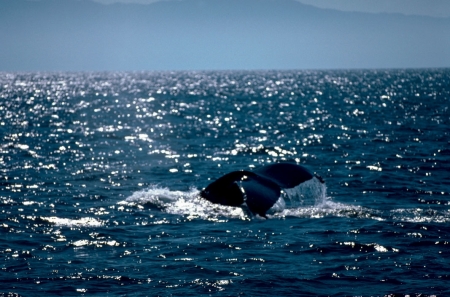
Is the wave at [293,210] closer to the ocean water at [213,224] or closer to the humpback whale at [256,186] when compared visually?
the ocean water at [213,224]

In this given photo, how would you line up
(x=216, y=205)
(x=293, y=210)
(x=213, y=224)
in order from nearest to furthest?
(x=213, y=224)
(x=293, y=210)
(x=216, y=205)

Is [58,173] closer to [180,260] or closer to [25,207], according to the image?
[25,207]

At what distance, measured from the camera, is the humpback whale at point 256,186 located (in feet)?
48.2

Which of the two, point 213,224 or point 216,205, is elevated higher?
point 216,205

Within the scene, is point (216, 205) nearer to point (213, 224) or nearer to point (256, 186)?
point (213, 224)

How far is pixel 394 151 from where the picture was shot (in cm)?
3697

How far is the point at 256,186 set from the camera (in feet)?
49.8

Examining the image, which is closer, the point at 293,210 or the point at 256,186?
the point at 256,186

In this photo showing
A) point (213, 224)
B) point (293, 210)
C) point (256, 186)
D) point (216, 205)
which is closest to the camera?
point (256, 186)

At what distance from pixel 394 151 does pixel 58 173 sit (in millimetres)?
19629

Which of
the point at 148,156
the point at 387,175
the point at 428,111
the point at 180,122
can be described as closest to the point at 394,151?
the point at 387,175

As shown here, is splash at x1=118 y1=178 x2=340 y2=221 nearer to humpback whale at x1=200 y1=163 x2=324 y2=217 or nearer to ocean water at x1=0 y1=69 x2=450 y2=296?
ocean water at x1=0 y1=69 x2=450 y2=296

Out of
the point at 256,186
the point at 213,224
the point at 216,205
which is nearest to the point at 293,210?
the point at 216,205

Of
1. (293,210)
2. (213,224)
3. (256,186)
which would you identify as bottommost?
(213,224)
